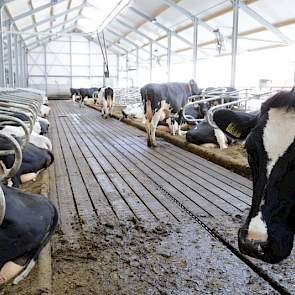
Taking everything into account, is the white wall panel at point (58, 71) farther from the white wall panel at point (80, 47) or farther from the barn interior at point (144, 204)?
the barn interior at point (144, 204)

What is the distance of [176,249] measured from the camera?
105 inches

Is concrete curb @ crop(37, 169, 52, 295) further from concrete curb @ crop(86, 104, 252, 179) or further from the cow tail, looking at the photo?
the cow tail

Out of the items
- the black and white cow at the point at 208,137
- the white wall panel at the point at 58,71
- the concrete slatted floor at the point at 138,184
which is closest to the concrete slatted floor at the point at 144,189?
the concrete slatted floor at the point at 138,184

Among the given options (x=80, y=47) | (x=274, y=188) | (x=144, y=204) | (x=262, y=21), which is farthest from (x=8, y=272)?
(x=80, y=47)

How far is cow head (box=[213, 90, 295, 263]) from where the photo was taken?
1621 mm

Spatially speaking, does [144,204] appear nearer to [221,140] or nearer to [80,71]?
A: [221,140]

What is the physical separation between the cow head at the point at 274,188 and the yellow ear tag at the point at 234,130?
353 millimetres

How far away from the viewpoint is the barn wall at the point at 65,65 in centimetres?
3106

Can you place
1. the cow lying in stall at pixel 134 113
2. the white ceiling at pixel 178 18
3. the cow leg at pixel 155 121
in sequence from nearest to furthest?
the cow leg at pixel 155 121
the white ceiling at pixel 178 18
the cow lying in stall at pixel 134 113

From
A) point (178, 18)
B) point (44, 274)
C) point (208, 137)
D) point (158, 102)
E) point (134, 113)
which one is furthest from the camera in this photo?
point (178, 18)

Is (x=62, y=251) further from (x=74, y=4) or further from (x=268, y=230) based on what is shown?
(x=74, y=4)

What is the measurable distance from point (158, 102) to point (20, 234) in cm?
549

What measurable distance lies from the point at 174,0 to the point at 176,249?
12.4 m

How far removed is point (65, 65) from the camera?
104 feet
